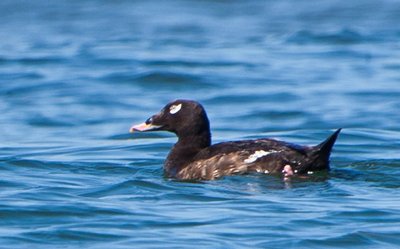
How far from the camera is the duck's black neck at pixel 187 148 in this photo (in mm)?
13797

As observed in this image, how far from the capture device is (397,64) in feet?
76.8

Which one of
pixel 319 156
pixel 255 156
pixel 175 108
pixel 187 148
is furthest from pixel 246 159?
pixel 175 108

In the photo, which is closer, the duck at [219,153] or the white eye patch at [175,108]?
the duck at [219,153]

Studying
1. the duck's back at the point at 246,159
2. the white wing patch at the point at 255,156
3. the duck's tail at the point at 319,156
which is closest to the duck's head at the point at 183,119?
the duck's back at the point at 246,159

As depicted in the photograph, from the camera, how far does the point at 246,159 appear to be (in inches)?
516

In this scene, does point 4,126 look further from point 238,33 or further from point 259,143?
point 238,33

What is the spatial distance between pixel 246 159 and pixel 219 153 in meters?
0.36

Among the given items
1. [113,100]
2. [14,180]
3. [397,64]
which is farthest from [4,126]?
[397,64]

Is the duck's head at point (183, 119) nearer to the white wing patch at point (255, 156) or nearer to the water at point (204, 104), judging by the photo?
the water at point (204, 104)

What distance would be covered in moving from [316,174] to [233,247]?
9.45 feet

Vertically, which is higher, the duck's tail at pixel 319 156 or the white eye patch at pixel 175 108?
→ the white eye patch at pixel 175 108

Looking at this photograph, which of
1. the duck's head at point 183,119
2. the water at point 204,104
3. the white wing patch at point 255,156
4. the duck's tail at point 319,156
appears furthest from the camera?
the duck's head at point 183,119

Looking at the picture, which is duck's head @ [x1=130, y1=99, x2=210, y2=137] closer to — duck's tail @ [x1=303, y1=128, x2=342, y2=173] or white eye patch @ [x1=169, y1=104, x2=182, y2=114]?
white eye patch @ [x1=169, y1=104, x2=182, y2=114]

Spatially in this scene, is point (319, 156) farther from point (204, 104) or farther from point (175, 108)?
point (204, 104)
